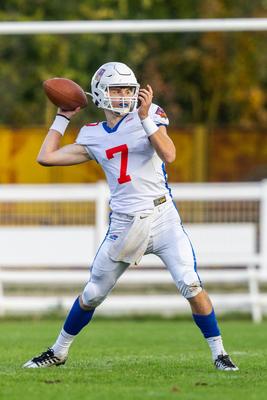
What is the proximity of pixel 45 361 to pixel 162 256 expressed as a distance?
1.03m

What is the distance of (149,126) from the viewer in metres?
7.70

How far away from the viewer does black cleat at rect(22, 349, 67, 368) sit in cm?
823

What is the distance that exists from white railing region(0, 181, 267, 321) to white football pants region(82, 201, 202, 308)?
6050 mm

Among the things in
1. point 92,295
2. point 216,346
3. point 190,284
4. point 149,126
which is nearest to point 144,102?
point 149,126

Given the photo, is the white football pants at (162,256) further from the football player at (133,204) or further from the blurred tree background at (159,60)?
the blurred tree background at (159,60)

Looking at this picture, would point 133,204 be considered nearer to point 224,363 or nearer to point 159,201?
point 159,201

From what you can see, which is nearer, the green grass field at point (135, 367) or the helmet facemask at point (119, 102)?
the green grass field at point (135, 367)

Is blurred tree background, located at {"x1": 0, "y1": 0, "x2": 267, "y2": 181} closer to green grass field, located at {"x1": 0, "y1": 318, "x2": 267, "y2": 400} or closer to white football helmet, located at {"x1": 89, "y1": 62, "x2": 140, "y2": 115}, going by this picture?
green grass field, located at {"x1": 0, "y1": 318, "x2": 267, "y2": 400}

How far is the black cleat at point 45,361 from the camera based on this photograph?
27.0ft

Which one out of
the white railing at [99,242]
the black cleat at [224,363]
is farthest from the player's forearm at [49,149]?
the white railing at [99,242]

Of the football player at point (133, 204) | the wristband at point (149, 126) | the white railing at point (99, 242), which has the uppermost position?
the wristband at point (149, 126)

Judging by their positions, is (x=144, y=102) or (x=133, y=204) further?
(x=133, y=204)

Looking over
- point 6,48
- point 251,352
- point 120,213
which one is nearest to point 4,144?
point 6,48

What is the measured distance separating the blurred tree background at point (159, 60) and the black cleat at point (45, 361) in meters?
15.4
